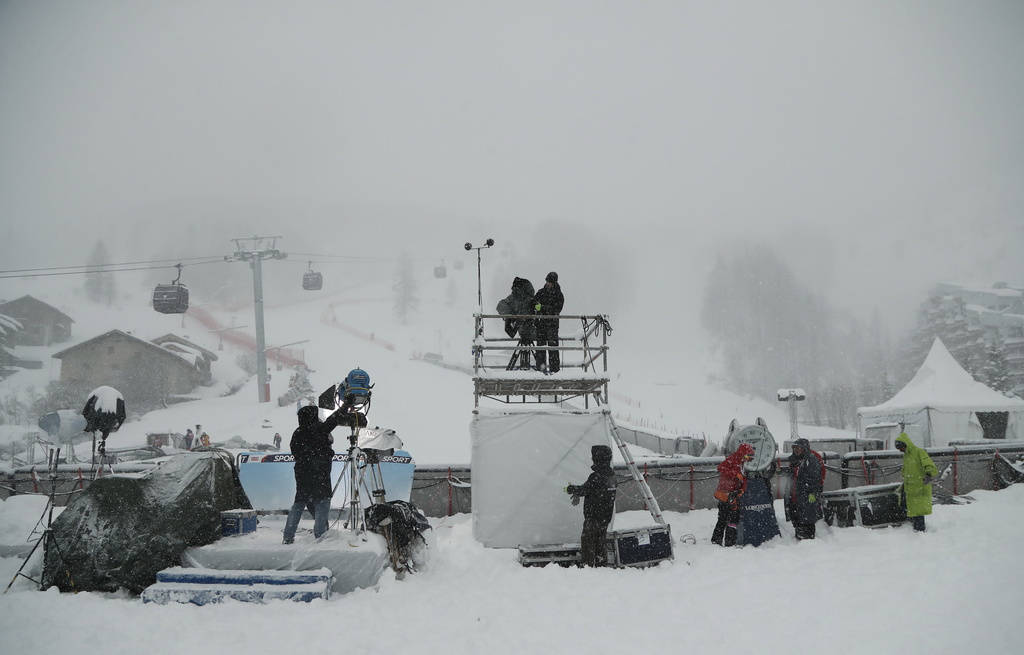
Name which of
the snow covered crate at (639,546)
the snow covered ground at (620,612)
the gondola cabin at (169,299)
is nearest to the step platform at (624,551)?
the snow covered crate at (639,546)

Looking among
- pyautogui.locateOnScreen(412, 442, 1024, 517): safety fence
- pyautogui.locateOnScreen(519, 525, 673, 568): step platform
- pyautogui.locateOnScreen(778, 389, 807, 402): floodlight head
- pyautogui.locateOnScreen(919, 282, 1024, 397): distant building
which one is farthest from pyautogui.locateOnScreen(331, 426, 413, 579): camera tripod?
pyautogui.locateOnScreen(919, 282, 1024, 397): distant building

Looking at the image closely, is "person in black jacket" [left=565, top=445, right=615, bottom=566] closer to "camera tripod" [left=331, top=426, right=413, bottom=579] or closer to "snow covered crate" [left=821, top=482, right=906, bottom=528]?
"camera tripod" [left=331, top=426, right=413, bottom=579]

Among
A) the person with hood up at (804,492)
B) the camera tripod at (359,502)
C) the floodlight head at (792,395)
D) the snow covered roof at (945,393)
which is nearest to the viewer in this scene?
the camera tripod at (359,502)

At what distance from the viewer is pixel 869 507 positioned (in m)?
9.28

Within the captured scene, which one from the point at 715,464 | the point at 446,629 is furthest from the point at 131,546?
the point at 715,464

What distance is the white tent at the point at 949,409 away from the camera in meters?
22.9

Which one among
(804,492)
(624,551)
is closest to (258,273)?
(624,551)

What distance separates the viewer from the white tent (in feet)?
75.2

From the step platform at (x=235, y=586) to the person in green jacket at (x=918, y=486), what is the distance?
8.87 metres

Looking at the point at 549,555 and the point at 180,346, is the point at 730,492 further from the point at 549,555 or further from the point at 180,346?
the point at 180,346

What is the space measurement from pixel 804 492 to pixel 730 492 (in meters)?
1.26

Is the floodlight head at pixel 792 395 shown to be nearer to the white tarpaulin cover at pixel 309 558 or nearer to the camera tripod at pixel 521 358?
the camera tripod at pixel 521 358

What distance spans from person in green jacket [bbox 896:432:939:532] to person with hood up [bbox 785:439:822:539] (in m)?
1.32

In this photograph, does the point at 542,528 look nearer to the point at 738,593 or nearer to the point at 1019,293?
the point at 738,593
